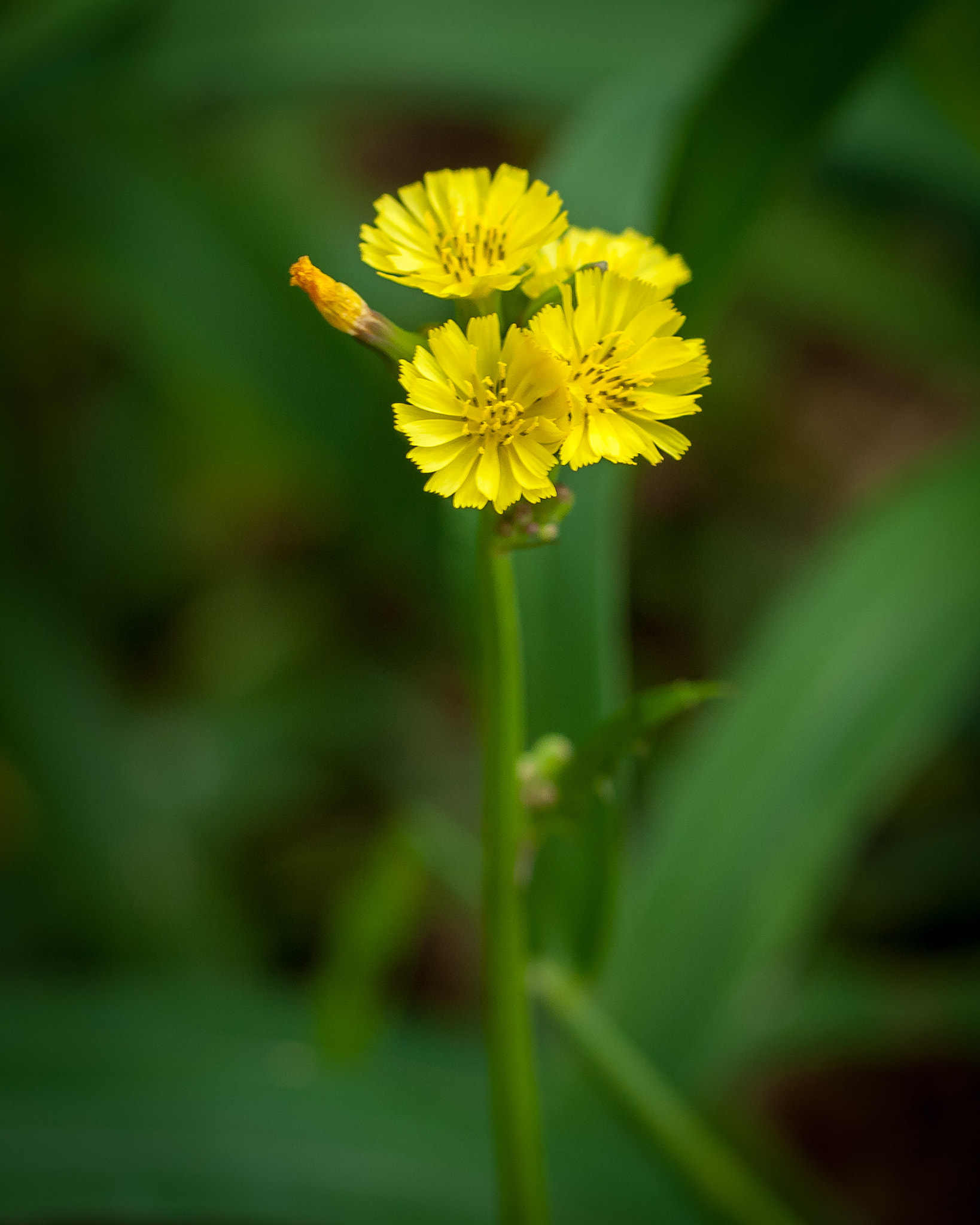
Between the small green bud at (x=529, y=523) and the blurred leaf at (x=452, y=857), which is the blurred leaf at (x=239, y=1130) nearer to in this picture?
the blurred leaf at (x=452, y=857)

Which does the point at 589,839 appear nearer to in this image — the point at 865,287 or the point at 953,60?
the point at 953,60

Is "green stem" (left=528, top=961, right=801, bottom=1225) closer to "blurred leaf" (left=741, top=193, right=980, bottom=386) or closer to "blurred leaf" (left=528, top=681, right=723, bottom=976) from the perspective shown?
"blurred leaf" (left=528, top=681, right=723, bottom=976)

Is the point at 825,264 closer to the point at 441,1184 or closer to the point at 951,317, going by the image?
the point at 951,317

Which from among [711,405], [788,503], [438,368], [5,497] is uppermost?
[5,497]

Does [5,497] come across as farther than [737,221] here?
Yes

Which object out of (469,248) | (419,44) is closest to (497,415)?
(469,248)

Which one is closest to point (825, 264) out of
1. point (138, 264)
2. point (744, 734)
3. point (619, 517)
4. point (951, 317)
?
point (951, 317)
